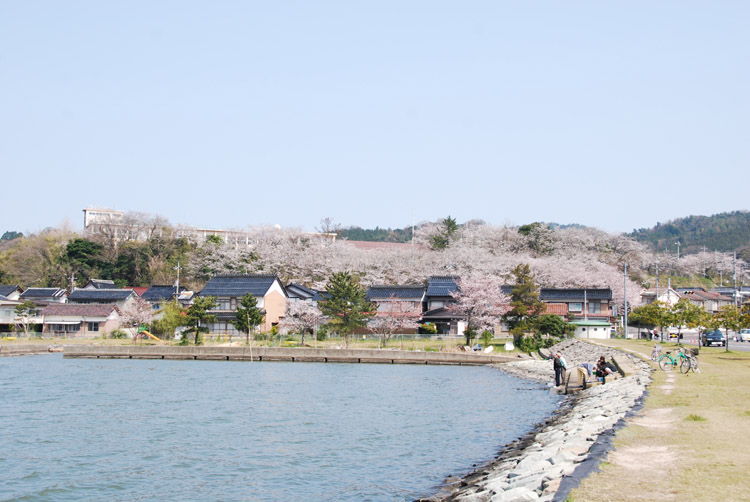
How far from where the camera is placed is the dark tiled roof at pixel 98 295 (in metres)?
63.7

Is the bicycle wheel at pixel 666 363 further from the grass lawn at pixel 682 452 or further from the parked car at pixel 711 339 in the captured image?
the parked car at pixel 711 339

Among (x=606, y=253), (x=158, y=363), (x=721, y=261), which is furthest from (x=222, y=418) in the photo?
(x=721, y=261)

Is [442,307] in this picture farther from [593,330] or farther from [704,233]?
[704,233]

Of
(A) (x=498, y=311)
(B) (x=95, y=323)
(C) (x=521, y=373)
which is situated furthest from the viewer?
(B) (x=95, y=323)

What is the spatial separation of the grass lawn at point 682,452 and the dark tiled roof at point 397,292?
4201 cm

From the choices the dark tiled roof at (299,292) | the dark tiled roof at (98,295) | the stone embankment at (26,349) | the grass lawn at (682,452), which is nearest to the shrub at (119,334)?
the stone embankment at (26,349)

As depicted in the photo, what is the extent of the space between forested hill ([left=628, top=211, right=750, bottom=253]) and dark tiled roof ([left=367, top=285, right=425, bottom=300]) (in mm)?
71198

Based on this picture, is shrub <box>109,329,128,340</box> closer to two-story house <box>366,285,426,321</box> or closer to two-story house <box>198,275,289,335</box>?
two-story house <box>198,275,289,335</box>

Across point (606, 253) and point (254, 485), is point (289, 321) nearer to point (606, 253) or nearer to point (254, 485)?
point (254, 485)

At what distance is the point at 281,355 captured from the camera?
4603 cm

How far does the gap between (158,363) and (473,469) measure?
33413 mm

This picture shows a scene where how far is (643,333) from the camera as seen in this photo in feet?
176

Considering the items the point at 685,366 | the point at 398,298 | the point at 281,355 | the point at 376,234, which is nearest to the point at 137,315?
the point at 281,355

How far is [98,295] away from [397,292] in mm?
29195
